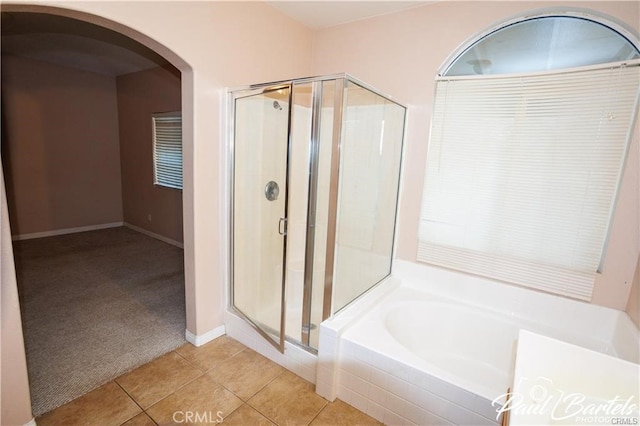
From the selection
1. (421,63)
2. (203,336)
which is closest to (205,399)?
(203,336)

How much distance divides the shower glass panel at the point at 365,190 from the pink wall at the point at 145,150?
317 cm

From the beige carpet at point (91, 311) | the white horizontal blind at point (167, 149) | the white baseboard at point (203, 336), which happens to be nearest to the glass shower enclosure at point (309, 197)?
the white baseboard at point (203, 336)

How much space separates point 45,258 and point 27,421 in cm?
314

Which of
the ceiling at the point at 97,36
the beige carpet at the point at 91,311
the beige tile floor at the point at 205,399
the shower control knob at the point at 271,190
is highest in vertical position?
the ceiling at the point at 97,36

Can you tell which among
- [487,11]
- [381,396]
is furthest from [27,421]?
[487,11]

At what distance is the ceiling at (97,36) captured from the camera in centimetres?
A: 246

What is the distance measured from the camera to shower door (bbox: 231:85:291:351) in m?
2.22

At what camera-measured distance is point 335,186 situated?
185 cm

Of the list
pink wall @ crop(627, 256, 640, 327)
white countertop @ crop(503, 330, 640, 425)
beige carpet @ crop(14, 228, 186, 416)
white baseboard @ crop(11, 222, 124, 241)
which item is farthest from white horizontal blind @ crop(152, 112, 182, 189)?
pink wall @ crop(627, 256, 640, 327)

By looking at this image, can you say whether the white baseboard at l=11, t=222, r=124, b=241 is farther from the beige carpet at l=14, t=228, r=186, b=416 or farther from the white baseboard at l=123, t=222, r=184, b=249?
the white baseboard at l=123, t=222, r=184, b=249

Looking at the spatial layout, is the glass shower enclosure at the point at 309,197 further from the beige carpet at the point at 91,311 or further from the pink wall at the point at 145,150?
the pink wall at the point at 145,150

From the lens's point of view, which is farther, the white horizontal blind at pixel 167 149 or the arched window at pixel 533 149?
the white horizontal blind at pixel 167 149

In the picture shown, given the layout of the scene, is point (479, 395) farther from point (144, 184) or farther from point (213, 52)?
point (144, 184)

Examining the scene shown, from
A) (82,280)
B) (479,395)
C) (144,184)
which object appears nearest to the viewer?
(479,395)
